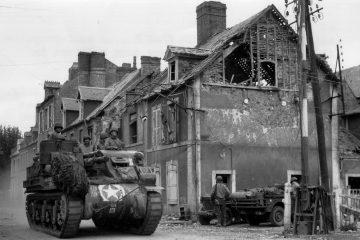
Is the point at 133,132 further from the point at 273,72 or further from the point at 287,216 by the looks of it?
the point at 287,216

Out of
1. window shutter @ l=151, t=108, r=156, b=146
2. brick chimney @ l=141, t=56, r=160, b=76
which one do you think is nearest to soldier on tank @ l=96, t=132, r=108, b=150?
window shutter @ l=151, t=108, r=156, b=146

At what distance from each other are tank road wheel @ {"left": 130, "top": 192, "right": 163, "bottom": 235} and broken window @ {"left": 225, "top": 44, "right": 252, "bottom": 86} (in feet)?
35.1

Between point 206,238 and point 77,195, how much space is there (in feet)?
11.1

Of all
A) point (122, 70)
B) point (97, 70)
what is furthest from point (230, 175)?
point (122, 70)

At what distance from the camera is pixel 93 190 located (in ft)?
47.5

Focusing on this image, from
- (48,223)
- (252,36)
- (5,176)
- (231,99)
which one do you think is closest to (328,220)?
(48,223)

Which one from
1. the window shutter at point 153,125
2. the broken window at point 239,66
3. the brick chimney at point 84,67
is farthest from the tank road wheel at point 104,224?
the brick chimney at point 84,67

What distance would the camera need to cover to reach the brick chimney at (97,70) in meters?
42.9

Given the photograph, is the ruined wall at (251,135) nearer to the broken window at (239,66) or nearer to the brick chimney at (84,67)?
the broken window at (239,66)

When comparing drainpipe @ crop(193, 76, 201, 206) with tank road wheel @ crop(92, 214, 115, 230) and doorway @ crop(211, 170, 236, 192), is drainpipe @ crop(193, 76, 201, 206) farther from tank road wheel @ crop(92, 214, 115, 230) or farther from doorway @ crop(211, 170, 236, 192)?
tank road wheel @ crop(92, 214, 115, 230)

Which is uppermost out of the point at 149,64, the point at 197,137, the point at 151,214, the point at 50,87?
the point at 50,87

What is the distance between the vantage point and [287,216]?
1581 cm

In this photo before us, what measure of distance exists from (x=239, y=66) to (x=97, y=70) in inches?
760

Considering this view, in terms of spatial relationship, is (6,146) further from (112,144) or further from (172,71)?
(112,144)
